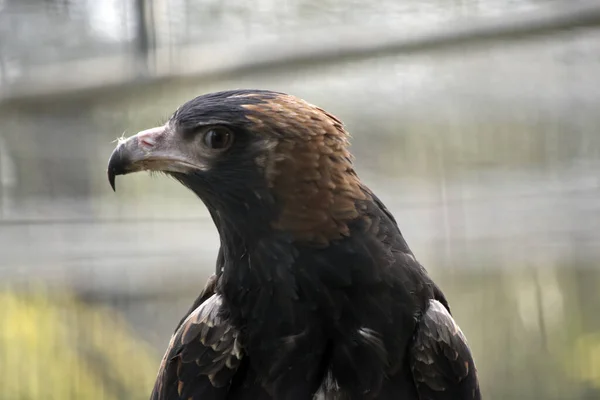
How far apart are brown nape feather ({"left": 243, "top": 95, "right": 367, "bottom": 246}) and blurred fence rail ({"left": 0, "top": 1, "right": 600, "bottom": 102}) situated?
0.71 meters

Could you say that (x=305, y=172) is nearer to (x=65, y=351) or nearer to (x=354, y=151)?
(x=354, y=151)

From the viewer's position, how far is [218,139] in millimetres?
851

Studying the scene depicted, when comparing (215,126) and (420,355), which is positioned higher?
(215,126)

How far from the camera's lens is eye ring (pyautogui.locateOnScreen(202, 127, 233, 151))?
84cm

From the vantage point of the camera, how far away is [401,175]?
6.39 feet

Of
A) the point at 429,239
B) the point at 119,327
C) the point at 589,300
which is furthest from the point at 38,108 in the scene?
the point at 589,300

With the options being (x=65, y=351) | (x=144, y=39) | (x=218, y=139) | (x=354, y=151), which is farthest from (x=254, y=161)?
(x=65, y=351)

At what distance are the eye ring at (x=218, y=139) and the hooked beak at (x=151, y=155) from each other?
35 mm

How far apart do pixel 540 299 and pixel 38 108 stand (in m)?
1.59

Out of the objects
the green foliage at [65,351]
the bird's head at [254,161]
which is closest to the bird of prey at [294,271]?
the bird's head at [254,161]

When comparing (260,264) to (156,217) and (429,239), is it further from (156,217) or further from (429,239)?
(429,239)

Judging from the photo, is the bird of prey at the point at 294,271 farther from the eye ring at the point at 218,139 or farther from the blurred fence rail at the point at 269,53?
the blurred fence rail at the point at 269,53

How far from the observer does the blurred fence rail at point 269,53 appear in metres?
1.55

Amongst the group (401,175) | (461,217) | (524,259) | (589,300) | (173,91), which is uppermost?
(173,91)
